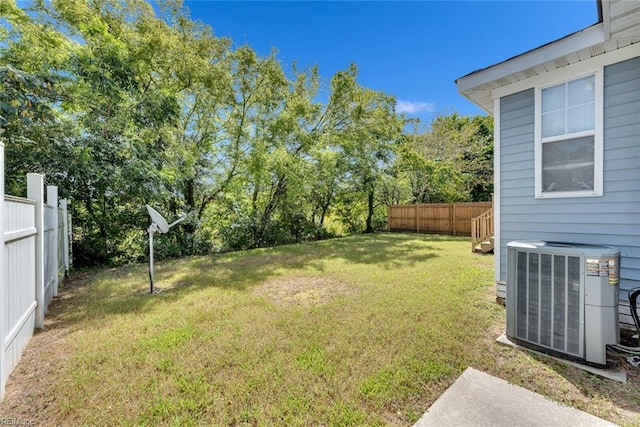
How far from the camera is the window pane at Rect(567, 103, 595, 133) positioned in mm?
2975

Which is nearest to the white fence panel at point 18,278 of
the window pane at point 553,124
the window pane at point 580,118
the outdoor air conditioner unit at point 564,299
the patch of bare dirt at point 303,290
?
the patch of bare dirt at point 303,290

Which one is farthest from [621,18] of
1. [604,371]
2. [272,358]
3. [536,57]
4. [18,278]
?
[18,278]

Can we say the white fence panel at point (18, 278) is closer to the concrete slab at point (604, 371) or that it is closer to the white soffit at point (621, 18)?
the concrete slab at point (604, 371)

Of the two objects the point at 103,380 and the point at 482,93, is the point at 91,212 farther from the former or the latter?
the point at 482,93

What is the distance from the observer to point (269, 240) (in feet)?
35.1

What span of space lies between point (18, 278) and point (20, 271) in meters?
0.09

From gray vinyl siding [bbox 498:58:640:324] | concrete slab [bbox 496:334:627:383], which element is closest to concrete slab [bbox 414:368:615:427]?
concrete slab [bbox 496:334:627:383]

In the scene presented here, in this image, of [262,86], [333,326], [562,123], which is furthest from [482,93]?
[262,86]

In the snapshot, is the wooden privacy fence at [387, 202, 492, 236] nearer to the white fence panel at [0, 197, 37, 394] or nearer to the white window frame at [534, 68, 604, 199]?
the white window frame at [534, 68, 604, 199]

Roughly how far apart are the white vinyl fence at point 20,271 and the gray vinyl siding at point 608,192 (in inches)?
206

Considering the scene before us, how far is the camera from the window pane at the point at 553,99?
3.17 meters

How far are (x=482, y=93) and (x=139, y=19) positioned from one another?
9.02 meters

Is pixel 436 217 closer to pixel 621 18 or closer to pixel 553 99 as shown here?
pixel 553 99

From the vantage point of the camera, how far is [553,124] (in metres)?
3.22
